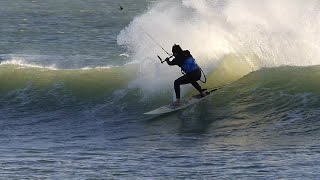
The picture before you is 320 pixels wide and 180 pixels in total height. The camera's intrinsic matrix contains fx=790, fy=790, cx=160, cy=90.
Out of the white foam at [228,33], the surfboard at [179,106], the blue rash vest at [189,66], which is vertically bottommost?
the surfboard at [179,106]

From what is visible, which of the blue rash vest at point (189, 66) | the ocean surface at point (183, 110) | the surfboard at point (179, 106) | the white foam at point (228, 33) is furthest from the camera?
the white foam at point (228, 33)

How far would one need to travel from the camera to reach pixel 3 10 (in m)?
36.9

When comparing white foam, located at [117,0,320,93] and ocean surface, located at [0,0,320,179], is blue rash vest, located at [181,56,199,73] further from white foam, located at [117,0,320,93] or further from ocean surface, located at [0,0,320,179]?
white foam, located at [117,0,320,93]

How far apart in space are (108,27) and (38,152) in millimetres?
18935

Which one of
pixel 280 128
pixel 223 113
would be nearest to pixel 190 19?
pixel 223 113

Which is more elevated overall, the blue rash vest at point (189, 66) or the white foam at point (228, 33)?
the white foam at point (228, 33)

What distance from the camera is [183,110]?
17516 mm

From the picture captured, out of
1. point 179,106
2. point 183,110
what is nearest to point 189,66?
point 179,106

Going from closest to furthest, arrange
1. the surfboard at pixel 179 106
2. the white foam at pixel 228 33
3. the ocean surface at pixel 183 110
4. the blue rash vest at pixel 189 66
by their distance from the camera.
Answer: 1. the ocean surface at pixel 183 110
2. the blue rash vest at pixel 189 66
3. the surfboard at pixel 179 106
4. the white foam at pixel 228 33

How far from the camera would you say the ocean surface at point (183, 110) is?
42.3 ft

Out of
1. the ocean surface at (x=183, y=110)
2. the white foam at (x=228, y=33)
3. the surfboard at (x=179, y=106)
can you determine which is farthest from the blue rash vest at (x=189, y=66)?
the white foam at (x=228, y=33)

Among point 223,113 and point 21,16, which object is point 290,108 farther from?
point 21,16

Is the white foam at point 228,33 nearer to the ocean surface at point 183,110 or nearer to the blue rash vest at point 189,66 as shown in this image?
the ocean surface at point 183,110

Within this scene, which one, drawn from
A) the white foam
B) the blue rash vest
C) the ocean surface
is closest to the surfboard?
the ocean surface
